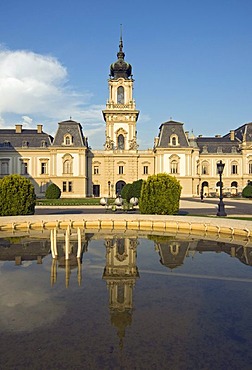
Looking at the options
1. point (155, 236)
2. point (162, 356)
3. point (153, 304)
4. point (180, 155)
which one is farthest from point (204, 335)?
point (180, 155)

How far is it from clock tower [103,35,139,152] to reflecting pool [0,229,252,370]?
46257 mm

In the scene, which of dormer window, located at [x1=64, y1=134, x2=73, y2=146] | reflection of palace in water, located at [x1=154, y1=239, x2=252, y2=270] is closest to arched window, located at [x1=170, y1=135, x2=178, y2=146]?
dormer window, located at [x1=64, y1=134, x2=73, y2=146]

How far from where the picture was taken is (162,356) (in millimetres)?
4891

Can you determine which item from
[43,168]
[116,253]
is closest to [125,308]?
[116,253]

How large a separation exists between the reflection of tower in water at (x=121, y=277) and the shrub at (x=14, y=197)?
8487 millimetres

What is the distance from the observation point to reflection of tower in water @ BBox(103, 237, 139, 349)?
6316 mm

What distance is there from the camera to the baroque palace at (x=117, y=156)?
54.2 m

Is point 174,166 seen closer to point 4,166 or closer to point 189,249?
point 4,166

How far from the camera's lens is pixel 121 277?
29.8 ft

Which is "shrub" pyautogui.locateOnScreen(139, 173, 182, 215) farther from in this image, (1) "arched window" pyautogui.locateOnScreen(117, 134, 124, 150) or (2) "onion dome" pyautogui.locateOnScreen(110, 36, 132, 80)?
(2) "onion dome" pyautogui.locateOnScreen(110, 36, 132, 80)

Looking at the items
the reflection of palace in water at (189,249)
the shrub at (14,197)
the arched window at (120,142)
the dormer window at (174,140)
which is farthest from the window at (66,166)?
the reflection of palace in water at (189,249)

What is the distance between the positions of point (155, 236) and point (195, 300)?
830 cm

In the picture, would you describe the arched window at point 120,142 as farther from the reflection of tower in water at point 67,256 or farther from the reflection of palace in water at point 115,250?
the reflection of tower in water at point 67,256

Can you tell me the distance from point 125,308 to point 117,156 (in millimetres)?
50445
